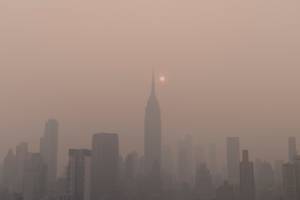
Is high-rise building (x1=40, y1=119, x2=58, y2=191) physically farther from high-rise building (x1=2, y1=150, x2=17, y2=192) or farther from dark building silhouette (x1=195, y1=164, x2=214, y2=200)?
dark building silhouette (x1=195, y1=164, x2=214, y2=200)


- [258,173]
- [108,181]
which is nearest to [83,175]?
[108,181]

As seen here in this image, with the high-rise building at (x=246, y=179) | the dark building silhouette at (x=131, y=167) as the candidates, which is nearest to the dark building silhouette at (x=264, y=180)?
the high-rise building at (x=246, y=179)

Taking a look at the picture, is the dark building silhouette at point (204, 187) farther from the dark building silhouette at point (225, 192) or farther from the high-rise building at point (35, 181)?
Result: the high-rise building at point (35, 181)

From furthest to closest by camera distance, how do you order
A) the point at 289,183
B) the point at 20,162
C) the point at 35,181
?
the point at 289,183, the point at 20,162, the point at 35,181

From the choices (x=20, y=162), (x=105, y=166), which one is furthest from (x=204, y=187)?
(x=20, y=162)

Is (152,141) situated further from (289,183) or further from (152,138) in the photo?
(289,183)

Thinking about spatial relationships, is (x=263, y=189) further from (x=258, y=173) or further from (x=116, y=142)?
(x=116, y=142)
